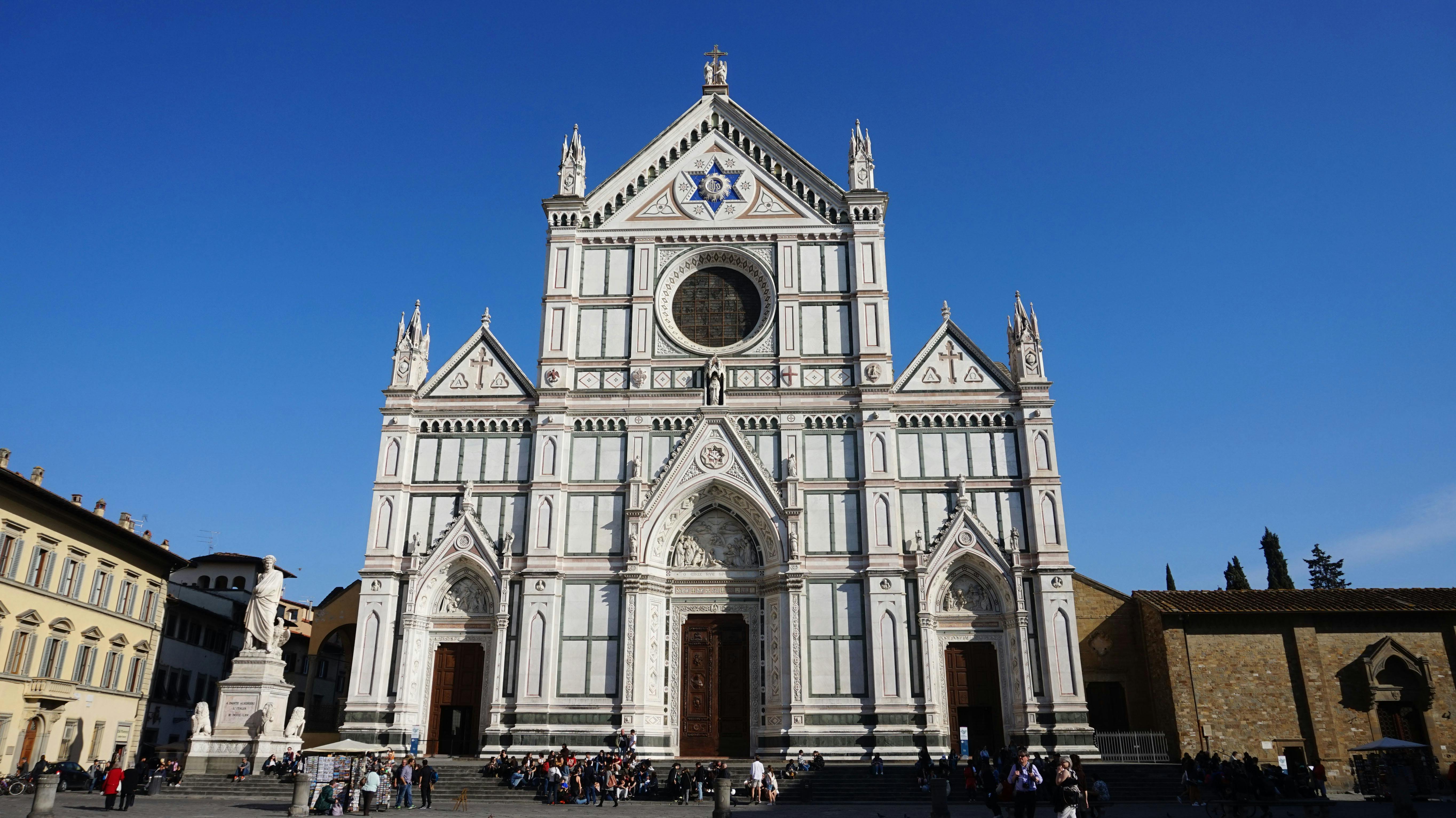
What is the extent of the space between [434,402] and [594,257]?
688 cm

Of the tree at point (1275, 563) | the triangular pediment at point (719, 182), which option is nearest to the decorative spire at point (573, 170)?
the triangular pediment at point (719, 182)

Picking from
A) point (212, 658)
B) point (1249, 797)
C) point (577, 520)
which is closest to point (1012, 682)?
point (1249, 797)

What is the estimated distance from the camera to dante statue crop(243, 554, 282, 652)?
84.5ft

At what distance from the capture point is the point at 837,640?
2841 cm

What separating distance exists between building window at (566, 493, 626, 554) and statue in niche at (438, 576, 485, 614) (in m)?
2.97

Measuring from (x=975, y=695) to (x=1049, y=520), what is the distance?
5.42 metres

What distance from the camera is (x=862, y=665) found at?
92.2 feet

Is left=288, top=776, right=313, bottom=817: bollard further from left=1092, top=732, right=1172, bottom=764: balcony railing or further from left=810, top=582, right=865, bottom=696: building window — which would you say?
left=1092, top=732, right=1172, bottom=764: balcony railing

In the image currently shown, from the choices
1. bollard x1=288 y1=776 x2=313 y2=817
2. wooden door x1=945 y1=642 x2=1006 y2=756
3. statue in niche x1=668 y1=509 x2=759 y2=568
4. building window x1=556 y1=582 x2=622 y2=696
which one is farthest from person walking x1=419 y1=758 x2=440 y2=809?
wooden door x1=945 y1=642 x2=1006 y2=756

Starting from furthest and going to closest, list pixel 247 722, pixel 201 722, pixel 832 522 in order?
pixel 832 522, pixel 247 722, pixel 201 722

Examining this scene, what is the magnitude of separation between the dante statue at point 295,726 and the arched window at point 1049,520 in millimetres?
20581

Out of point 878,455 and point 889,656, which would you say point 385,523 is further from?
point 889,656

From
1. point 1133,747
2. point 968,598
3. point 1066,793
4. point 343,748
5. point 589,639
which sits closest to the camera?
point 1066,793

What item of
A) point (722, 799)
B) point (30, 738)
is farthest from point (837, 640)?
point (30, 738)
